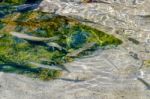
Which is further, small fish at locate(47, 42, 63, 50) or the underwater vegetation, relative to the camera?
small fish at locate(47, 42, 63, 50)

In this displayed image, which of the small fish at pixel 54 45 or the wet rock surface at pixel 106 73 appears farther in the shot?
the small fish at pixel 54 45

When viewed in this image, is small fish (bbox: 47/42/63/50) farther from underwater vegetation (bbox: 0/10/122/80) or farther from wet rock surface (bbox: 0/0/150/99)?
wet rock surface (bbox: 0/0/150/99)

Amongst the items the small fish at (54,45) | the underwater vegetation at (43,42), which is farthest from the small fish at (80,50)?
the small fish at (54,45)

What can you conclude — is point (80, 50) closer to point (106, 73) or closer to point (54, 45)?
point (54, 45)

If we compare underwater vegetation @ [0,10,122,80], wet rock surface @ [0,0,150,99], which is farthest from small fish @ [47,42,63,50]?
wet rock surface @ [0,0,150,99]

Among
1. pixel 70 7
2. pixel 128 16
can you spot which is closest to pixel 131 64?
pixel 128 16

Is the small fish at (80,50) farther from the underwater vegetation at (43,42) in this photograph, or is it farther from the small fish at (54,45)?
the small fish at (54,45)
